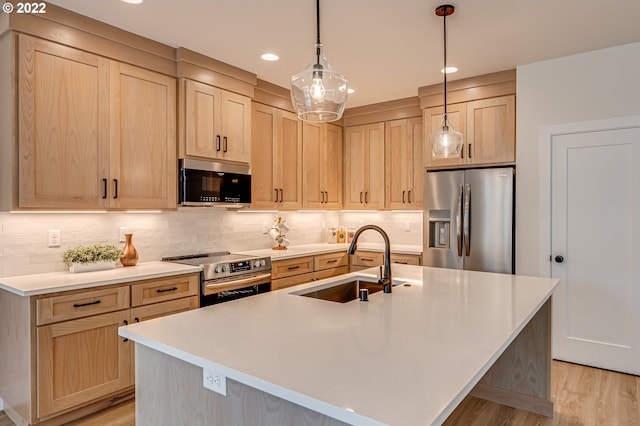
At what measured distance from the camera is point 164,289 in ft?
9.49

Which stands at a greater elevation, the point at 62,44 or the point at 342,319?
the point at 62,44

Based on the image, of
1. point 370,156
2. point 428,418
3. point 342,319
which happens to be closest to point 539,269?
point 370,156

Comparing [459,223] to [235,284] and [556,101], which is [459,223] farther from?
[235,284]

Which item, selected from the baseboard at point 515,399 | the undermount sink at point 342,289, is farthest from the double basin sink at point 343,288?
the baseboard at point 515,399

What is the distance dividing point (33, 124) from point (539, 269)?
4.07 meters

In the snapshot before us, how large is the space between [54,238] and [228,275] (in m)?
1.25

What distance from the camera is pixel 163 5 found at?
8.44 feet

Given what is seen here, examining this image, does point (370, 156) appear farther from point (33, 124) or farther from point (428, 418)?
point (428, 418)

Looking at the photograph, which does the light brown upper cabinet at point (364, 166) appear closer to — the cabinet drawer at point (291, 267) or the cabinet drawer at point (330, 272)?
the cabinet drawer at point (330, 272)

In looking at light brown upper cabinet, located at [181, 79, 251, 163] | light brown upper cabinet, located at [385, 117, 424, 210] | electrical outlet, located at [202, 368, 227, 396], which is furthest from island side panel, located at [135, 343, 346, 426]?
light brown upper cabinet, located at [385, 117, 424, 210]

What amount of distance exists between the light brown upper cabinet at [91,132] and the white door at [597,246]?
3.35 metres

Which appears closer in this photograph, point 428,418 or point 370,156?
point 428,418

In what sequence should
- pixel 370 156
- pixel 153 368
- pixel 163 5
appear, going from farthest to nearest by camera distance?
pixel 370 156, pixel 163 5, pixel 153 368

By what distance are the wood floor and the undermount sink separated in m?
0.96
